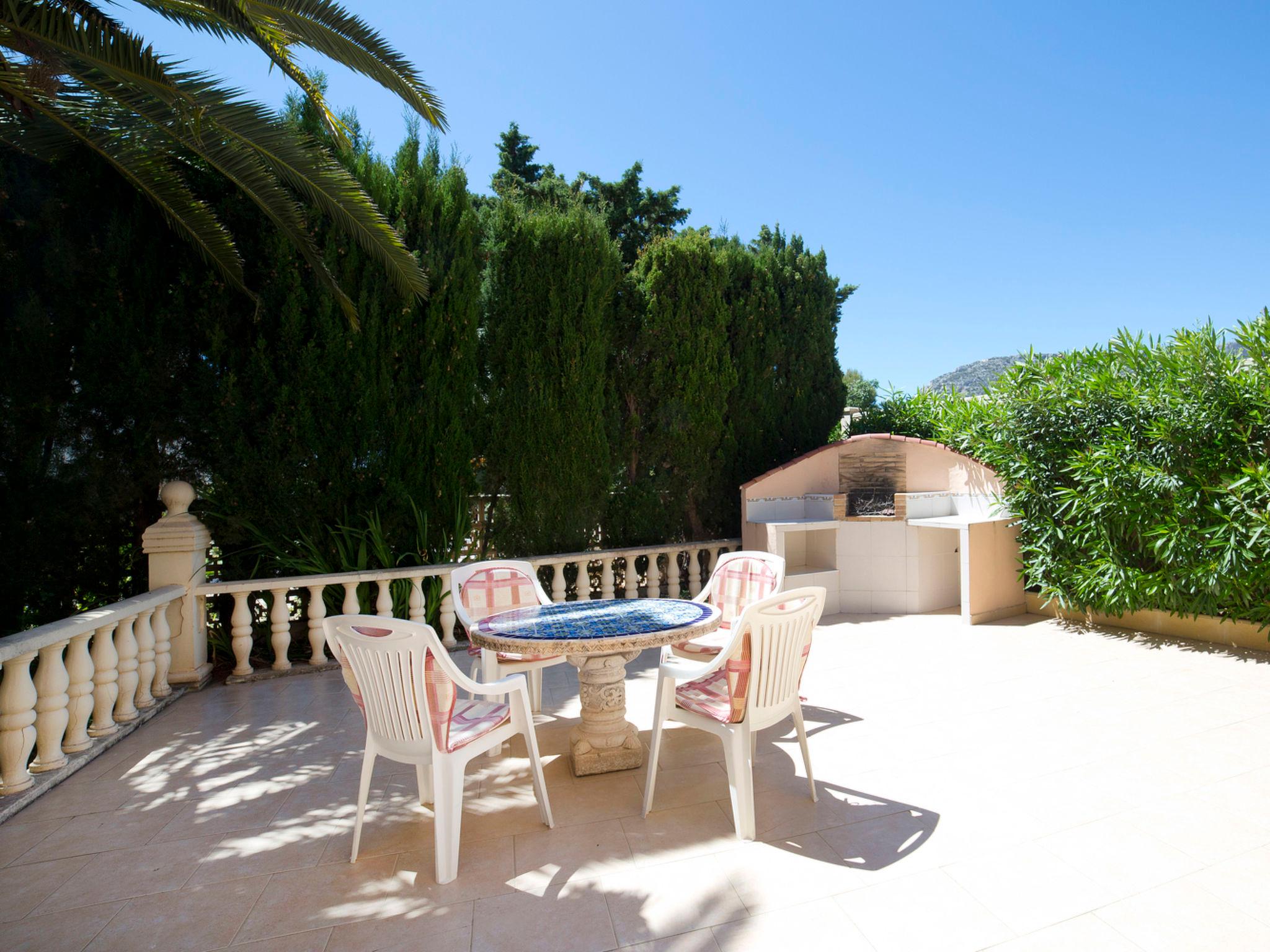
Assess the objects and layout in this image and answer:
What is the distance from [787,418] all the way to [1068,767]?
4.89 m

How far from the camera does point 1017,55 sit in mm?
7938

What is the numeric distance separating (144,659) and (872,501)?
6010 millimetres

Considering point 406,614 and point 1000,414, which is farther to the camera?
point 1000,414

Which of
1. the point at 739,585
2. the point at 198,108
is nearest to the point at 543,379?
the point at 739,585

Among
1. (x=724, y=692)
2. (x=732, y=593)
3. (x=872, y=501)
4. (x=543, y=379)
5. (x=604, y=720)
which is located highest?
(x=543, y=379)

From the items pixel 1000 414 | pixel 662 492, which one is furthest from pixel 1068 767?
pixel 662 492

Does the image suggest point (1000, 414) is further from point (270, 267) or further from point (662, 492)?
point (270, 267)

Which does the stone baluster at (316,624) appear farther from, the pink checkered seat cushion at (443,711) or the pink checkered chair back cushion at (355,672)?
the pink checkered seat cushion at (443,711)

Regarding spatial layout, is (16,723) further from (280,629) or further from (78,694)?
(280,629)

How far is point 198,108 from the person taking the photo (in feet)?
10.3

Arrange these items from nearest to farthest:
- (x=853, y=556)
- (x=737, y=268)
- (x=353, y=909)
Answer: (x=353, y=909), (x=853, y=556), (x=737, y=268)

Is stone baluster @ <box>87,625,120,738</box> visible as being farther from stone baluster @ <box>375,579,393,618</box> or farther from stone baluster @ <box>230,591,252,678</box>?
stone baluster @ <box>375,579,393,618</box>

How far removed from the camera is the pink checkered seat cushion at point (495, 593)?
144 inches

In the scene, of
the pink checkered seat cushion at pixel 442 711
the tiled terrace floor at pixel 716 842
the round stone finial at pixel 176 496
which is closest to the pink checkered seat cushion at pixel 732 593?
Answer: the tiled terrace floor at pixel 716 842
